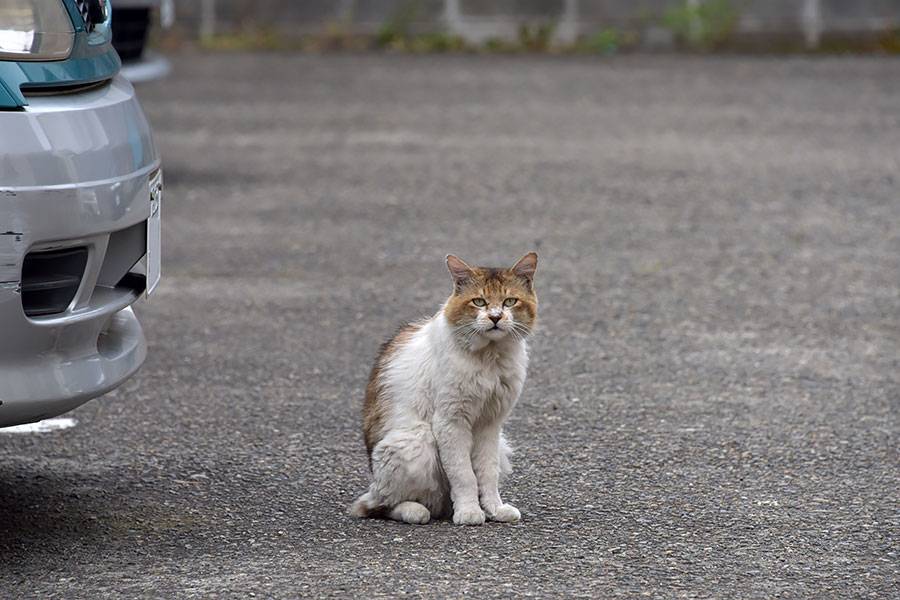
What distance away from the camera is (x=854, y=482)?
3994 millimetres

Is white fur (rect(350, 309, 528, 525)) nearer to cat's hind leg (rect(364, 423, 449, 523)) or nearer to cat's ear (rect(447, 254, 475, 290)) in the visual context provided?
cat's hind leg (rect(364, 423, 449, 523))

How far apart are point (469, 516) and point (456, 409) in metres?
0.32

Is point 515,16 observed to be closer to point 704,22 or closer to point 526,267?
point 704,22

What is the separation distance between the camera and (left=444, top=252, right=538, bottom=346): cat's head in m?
3.60

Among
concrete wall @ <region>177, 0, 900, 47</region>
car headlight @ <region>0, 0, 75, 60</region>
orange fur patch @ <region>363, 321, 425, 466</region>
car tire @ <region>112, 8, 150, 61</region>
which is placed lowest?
orange fur patch @ <region>363, 321, 425, 466</region>

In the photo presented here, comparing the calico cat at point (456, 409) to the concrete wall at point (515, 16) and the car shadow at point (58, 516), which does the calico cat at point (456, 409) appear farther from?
the concrete wall at point (515, 16)

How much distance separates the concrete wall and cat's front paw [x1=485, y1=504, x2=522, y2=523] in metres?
13.2

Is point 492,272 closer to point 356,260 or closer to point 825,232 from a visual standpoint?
point 356,260

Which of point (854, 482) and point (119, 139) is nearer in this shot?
point (119, 139)

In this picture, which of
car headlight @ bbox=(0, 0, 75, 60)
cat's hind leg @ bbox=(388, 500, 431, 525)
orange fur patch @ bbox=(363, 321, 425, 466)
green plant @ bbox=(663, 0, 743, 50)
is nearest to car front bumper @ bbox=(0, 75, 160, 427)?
car headlight @ bbox=(0, 0, 75, 60)

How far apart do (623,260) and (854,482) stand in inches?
122

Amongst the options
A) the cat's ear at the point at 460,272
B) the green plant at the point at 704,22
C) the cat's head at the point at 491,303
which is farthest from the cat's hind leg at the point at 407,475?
the green plant at the point at 704,22

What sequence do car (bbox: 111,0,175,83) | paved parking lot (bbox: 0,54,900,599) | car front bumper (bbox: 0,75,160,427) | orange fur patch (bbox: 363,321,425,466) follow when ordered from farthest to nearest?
car (bbox: 111,0,175,83), orange fur patch (bbox: 363,321,425,466), paved parking lot (bbox: 0,54,900,599), car front bumper (bbox: 0,75,160,427)

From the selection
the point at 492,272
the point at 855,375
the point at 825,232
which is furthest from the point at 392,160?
the point at 492,272
